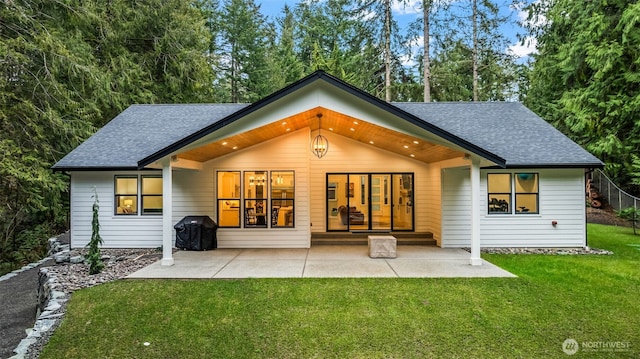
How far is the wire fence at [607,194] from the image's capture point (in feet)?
47.8

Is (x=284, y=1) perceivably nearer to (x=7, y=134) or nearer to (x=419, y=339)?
(x=7, y=134)

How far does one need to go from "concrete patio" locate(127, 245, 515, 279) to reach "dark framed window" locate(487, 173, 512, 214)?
5.37 ft

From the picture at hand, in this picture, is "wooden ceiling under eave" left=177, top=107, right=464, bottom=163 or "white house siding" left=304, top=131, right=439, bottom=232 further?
"white house siding" left=304, top=131, right=439, bottom=232

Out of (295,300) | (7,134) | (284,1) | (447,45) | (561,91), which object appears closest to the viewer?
(295,300)

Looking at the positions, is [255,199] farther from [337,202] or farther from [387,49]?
[387,49]

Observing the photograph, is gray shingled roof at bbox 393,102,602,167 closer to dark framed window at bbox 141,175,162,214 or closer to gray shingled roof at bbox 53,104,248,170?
gray shingled roof at bbox 53,104,248,170

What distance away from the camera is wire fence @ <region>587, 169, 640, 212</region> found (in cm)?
1456

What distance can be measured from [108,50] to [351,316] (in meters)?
16.0

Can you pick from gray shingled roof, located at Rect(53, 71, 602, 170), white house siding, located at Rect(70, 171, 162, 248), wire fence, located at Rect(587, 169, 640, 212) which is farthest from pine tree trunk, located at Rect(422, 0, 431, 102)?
white house siding, located at Rect(70, 171, 162, 248)

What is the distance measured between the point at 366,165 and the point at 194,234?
5298 mm

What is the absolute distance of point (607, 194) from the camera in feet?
52.7

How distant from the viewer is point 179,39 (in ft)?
54.6

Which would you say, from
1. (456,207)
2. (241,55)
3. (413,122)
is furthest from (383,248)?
(241,55)

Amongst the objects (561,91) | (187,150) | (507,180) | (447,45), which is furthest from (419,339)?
(561,91)
